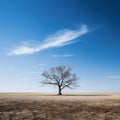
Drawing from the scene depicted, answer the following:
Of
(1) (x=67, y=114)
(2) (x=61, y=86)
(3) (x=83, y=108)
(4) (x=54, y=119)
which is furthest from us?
(2) (x=61, y=86)

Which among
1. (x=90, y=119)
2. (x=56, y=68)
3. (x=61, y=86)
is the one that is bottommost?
(x=90, y=119)

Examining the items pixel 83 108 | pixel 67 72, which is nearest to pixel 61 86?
pixel 67 72

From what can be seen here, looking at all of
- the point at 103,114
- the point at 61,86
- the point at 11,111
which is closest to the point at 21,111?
the point at 11,111

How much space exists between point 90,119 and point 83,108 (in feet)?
13.9

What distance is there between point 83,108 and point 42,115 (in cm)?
527

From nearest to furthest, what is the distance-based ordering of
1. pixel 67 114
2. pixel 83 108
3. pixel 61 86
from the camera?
pixel 67 114 < pixel 83 108 < pixel 61 86

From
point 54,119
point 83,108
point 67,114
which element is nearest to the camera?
point 54,119

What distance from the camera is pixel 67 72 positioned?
3364 inches

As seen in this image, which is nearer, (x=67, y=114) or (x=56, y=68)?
(x=67, y=114)

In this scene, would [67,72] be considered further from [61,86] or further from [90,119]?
[90,119]

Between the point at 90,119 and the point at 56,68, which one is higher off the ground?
the point at 56,68

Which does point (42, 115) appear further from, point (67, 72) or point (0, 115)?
point (67, 72)

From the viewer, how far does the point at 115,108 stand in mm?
26219

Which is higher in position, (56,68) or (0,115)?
(56,68)
